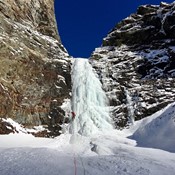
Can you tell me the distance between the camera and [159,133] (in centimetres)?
2298

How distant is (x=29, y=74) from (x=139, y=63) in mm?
12393

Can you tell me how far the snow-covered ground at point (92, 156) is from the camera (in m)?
15.7

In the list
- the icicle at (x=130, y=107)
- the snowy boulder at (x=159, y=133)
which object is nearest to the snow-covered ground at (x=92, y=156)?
the snowy boulder at (x=159, y=133)

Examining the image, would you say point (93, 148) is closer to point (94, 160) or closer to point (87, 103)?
point (94, 160)

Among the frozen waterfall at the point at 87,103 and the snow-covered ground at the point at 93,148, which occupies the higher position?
the frozen waterfall at the point at 87,103

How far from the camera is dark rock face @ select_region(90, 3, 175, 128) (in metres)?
31.5

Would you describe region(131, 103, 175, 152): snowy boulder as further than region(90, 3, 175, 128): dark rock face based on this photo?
No

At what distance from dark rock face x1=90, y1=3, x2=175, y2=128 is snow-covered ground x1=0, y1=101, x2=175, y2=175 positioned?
13.0 ft

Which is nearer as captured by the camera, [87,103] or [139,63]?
[87,103]

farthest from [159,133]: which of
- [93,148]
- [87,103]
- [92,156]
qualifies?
[87,103]

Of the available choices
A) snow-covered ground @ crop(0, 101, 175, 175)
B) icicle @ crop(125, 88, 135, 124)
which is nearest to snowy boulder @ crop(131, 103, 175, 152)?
snow-covered ground @ crop(0, 101, 175, 175)

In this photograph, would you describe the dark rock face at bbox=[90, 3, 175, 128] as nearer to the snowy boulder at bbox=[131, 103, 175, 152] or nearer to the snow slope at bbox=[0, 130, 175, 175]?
the snowy boulder at bbox=[131, 103, 175, 152]

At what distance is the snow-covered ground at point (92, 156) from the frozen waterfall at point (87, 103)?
1.41 meters

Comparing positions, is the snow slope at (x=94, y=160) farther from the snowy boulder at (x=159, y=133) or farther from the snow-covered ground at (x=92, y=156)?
the snowy boulder at (x=159, y=133)
